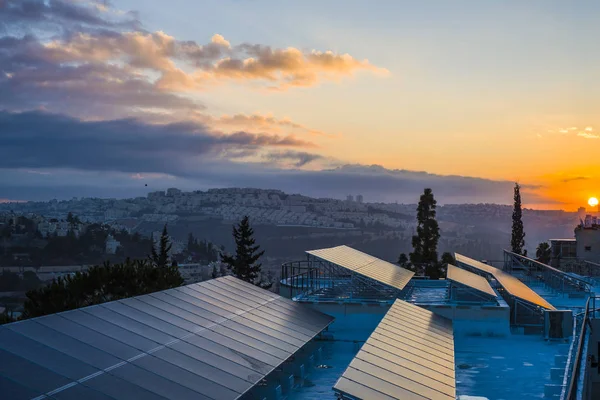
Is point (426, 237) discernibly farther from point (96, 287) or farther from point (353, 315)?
point (353, 315)

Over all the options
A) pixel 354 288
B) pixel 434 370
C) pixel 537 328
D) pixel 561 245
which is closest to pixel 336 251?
pixel 354 288

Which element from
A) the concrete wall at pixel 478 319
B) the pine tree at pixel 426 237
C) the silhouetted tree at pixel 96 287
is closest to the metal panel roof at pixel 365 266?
the concrete wall at pixel 478 319

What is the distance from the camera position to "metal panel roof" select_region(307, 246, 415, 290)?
80.5 feet

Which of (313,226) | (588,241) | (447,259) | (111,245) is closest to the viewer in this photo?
(588,241)

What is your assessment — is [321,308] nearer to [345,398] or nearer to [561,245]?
[345,398]

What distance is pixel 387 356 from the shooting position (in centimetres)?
1323

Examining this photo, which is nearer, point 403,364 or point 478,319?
point 403,364

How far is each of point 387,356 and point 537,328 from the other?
12.6m

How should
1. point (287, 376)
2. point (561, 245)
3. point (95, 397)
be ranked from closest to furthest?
point (95, 397)
point (287, 376)
point (561, 245)

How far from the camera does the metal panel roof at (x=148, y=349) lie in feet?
32.5

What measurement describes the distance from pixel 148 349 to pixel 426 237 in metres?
43.0

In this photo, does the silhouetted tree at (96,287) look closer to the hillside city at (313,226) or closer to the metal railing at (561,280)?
the metal railing at (561,280)

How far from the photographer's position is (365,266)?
26953 mm

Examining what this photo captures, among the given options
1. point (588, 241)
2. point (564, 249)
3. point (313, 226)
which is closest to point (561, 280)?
point (588, 241)
